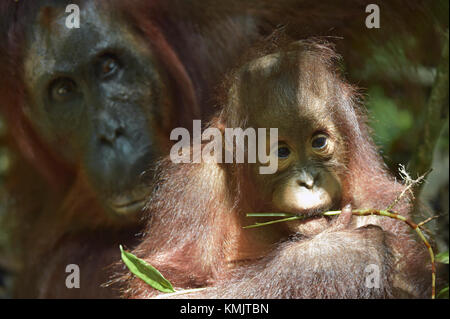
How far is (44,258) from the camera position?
11.2ft

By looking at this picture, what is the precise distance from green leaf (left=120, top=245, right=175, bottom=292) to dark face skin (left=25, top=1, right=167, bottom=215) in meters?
0.51

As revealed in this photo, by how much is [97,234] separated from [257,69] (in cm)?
142

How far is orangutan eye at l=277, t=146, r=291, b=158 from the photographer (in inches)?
84.9

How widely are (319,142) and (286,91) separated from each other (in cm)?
22

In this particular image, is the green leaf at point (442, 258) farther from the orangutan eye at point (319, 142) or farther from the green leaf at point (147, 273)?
the green leaf at point (147, 273)

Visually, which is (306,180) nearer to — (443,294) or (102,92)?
(443,294)

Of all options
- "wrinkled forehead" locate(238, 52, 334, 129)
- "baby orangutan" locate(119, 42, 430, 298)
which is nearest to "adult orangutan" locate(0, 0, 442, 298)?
"baby orangutan" locate(119, 42, 430, 298)

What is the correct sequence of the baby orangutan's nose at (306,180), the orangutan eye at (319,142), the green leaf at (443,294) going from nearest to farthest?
the green leaf at (443,294) → the baby orangutan's nose at (306,180) → the orangutan eye at (319,142)

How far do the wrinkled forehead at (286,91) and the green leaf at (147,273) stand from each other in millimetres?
591

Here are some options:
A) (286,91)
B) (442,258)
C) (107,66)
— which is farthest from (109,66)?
(442,258)

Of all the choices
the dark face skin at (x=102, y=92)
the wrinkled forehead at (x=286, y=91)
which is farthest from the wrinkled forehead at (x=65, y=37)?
the wrinkled forehead at (x=286, y=91)

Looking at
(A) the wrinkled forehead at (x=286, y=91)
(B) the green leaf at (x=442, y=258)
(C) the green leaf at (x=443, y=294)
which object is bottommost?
(C) the green leaf at (x=443, y=294)

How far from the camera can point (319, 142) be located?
2199 millimetres

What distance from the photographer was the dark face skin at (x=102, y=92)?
2.63m
